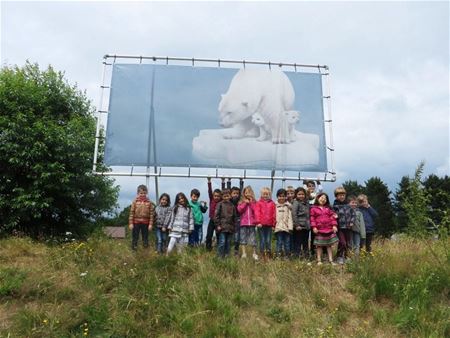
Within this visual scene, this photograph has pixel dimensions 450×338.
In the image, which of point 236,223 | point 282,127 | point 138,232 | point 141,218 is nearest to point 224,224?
point 236,223

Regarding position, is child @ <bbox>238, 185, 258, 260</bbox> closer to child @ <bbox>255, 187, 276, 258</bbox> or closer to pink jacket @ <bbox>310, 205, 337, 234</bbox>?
child @ <bbox>255, 187, 276, 258</bbox>

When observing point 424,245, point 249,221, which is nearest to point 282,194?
point 249,221

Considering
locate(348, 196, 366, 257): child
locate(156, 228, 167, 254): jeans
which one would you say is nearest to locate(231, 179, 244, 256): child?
locate(156, 228, 167, 254): jeans

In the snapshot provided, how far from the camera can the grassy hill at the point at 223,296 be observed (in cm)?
596

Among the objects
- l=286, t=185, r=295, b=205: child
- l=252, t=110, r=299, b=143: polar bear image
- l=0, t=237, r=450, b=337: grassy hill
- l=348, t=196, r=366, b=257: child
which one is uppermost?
l=252, t=110, r=299, b=143: polar bear image

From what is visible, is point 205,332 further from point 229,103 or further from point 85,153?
point 85,153

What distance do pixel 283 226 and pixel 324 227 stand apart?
740 mm

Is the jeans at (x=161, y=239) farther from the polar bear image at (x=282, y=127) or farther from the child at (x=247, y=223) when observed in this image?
the polar bear image at (x=282, y=127)

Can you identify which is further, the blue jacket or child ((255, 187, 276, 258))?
the blue jacket

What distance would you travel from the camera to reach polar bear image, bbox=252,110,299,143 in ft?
37.0

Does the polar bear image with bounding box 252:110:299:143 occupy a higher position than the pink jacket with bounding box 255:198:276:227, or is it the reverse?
the polar bear image with bounding box 252:110:299:143

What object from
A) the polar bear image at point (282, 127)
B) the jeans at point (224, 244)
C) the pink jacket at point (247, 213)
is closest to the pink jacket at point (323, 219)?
the pink jacket at point (247, 213)

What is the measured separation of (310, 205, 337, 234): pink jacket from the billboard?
10.2 feet

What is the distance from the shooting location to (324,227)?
8.06 meters
